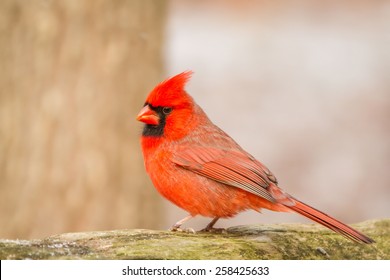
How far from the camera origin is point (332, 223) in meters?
2.63

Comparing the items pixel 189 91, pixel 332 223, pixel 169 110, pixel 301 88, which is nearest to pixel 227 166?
pixel 169 110

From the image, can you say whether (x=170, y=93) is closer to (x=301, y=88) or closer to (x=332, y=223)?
(x=332, y=223)

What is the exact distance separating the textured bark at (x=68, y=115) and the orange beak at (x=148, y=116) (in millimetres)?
1779

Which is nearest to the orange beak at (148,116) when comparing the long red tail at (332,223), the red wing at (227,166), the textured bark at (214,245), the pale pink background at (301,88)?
the red wing at (227,166)

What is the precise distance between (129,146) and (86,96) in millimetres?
411

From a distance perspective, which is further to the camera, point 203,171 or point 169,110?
point 203,171

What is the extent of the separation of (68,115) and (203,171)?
171 cm

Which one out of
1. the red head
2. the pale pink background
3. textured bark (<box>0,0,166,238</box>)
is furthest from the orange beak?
the pale pink background

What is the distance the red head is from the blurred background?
1619 millimetres

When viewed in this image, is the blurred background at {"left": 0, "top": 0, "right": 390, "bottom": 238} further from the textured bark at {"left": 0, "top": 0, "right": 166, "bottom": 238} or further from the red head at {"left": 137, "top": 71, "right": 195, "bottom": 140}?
the red head at {"left": 137, "top": 71, "right": 195, "bottom": 140}

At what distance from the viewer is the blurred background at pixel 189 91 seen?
4.52 meters

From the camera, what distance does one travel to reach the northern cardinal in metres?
2.94
